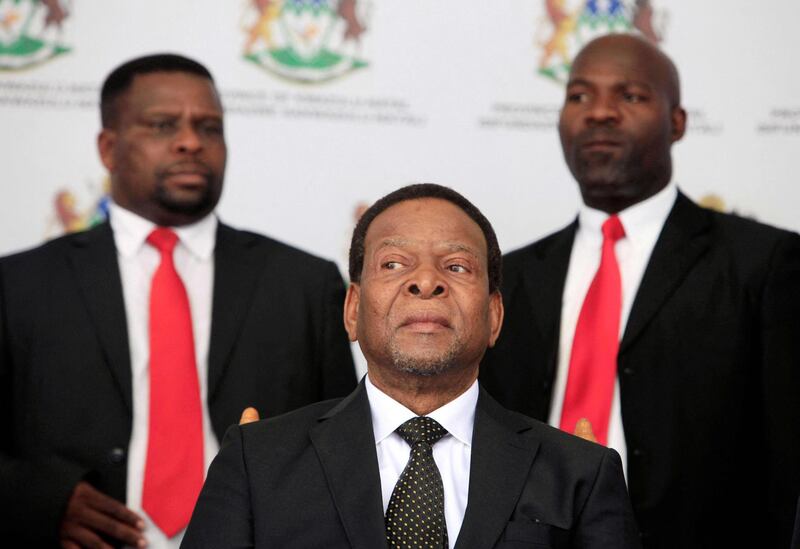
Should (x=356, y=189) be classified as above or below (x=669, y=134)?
below

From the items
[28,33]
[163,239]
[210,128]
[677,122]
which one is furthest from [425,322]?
[28,33]

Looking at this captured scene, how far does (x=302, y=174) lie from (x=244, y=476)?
2.08m

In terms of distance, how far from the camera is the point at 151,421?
365 centimetres

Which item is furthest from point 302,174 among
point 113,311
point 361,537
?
point 361,537

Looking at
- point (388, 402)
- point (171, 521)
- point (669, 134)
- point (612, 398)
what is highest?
point (669, 134)

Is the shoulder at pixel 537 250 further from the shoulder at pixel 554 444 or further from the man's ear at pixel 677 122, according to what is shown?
the shoulder at pixel 554 444

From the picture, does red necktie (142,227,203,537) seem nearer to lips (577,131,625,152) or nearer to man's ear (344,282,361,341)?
man's ear (344,282,361,341)

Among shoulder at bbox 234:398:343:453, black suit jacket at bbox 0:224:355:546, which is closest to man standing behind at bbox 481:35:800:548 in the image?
black suit jacket at bbox 0:224:355:546

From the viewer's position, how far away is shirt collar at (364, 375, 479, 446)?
2803 millimetres

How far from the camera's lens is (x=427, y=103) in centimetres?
469

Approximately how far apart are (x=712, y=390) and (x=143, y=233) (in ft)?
5.13

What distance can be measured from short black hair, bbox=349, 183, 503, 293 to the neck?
0.25m

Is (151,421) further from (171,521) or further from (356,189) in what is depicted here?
(356,189)

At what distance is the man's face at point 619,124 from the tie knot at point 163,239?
3.67 ft
